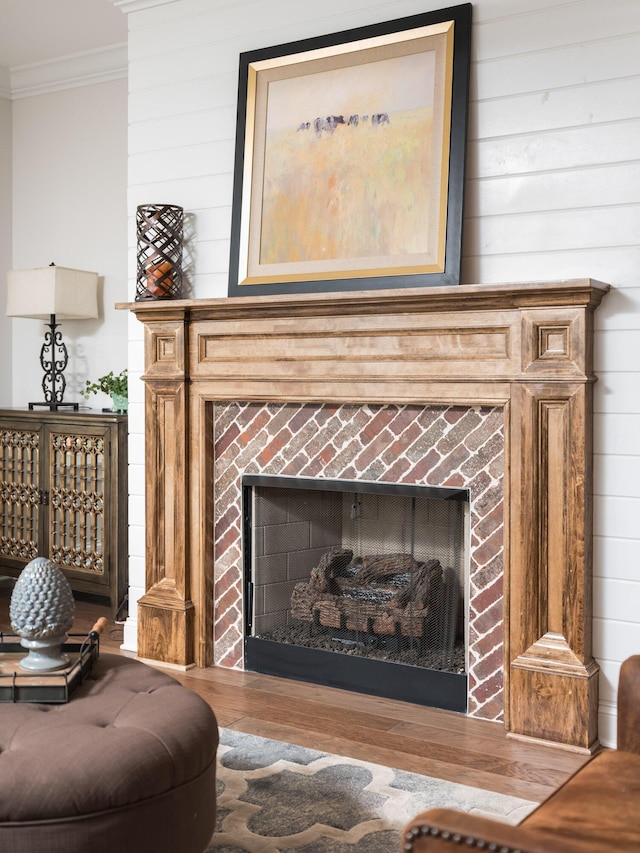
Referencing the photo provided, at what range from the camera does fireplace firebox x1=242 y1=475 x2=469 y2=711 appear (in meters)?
3.32

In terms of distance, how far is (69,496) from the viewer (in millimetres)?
4637

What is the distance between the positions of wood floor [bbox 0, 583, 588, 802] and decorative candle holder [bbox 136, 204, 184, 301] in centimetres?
150

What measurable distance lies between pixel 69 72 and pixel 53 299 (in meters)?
1.35

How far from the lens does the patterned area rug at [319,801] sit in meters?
2.29

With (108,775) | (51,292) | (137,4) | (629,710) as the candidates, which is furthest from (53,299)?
(629,710)

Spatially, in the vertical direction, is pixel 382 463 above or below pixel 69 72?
below

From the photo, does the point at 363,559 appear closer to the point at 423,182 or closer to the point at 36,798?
the point at 423,182

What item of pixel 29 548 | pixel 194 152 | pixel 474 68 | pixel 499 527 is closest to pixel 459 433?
pixel 499 527

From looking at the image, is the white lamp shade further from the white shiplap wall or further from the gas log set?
the gas log set

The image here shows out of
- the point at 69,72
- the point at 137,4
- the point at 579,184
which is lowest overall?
the point at 579,184

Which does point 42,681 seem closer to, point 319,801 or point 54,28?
point 319,801

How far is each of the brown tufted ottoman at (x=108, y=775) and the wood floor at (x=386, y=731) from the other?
91 centimetres

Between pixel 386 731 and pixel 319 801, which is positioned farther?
pixel 386 731

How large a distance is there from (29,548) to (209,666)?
1571 millimetres
